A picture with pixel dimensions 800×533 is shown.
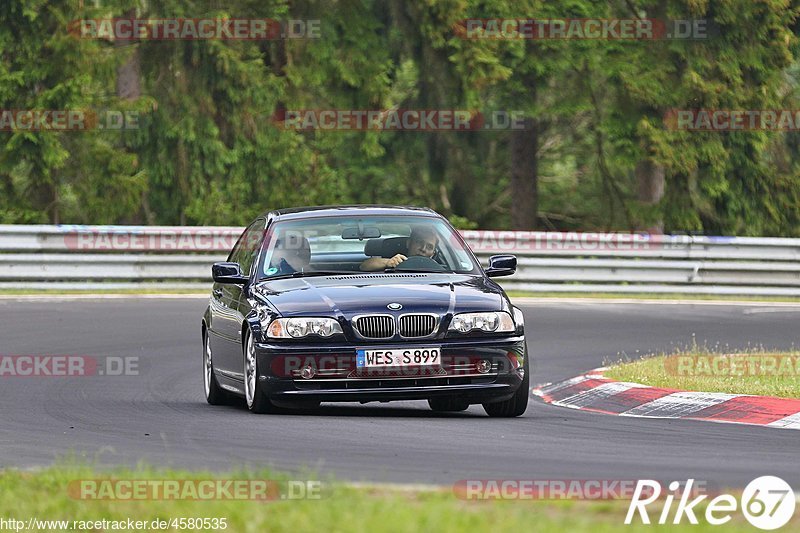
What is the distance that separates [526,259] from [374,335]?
1383 cm

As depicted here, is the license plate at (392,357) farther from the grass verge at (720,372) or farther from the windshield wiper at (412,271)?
the grass verge at (720,372)

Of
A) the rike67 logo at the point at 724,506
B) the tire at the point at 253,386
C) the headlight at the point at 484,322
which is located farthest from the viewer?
the tire at the point at 253,386

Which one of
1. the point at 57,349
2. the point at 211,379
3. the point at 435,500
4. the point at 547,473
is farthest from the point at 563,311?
the point at 435,500

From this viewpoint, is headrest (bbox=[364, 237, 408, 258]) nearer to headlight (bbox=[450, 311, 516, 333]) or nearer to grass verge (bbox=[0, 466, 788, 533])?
headlight (bbox=[450, 311, 516, 333])

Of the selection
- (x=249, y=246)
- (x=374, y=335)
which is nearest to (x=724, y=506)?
(x=374, y=335)

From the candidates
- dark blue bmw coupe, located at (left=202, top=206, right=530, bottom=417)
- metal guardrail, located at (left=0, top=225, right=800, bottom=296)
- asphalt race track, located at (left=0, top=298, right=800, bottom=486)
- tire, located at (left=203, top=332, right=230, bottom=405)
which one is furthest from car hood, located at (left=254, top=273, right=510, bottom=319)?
metal guardrail, located at (left=0, top=225, right=800, bottom=296)

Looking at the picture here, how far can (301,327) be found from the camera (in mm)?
11016

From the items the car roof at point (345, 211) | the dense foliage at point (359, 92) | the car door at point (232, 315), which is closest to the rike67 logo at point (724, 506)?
the car door at point (232, 315)

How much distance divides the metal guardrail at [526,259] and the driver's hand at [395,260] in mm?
11898

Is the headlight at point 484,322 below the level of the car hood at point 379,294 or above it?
below

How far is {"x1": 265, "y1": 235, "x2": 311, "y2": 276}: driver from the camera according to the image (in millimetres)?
12164

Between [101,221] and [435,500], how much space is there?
2287cm

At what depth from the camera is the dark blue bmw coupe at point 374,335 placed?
10.9 meters

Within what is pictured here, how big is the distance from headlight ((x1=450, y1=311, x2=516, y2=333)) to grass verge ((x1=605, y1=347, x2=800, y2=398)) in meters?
2.16
